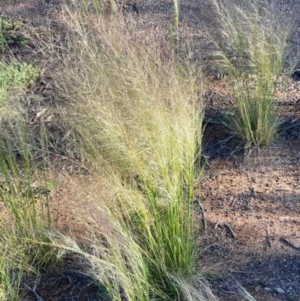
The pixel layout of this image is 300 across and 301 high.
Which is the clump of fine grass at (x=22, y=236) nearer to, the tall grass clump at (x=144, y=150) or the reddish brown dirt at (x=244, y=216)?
the reddish brown dirt at (x=244, y=216)

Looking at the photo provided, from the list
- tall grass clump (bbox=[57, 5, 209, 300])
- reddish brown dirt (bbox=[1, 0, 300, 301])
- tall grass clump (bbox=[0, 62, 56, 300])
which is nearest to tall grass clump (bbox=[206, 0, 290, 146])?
reddish brown dirt (bbox=[1, 0, 300, 301])

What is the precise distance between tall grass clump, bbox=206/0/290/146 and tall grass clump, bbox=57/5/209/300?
57 centimetres

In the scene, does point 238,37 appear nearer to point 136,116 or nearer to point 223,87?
point 223,87

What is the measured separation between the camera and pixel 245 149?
3.77 meters

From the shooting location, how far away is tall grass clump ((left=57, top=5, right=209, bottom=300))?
9.18 feet

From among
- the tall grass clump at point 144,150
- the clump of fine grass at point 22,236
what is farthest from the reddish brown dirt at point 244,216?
the tall grass clump at point 144,150

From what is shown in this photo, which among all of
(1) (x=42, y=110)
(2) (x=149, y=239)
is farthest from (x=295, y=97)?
(2) (x=149, y=239)

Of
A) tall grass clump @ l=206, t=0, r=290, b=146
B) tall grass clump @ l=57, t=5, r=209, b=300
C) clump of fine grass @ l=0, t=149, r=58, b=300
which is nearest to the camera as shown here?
tall grass clump @ l=57, t=5, r=209, b=300

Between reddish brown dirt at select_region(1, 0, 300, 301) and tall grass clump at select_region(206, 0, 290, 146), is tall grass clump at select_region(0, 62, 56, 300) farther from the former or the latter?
tall grass clump at select_region(206, 0, 290, 146)

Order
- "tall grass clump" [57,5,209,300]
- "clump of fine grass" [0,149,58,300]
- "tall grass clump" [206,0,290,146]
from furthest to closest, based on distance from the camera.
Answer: "tall grass clump" [206,0,290,146] < "clump of fine grass" [0,149,58,300] < "tall grass clump" [57,5,209,300]

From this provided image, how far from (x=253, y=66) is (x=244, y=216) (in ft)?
2.83

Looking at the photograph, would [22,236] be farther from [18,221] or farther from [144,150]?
[144,150]

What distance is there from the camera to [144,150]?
284 cm

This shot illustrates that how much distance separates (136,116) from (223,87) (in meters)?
1.52
